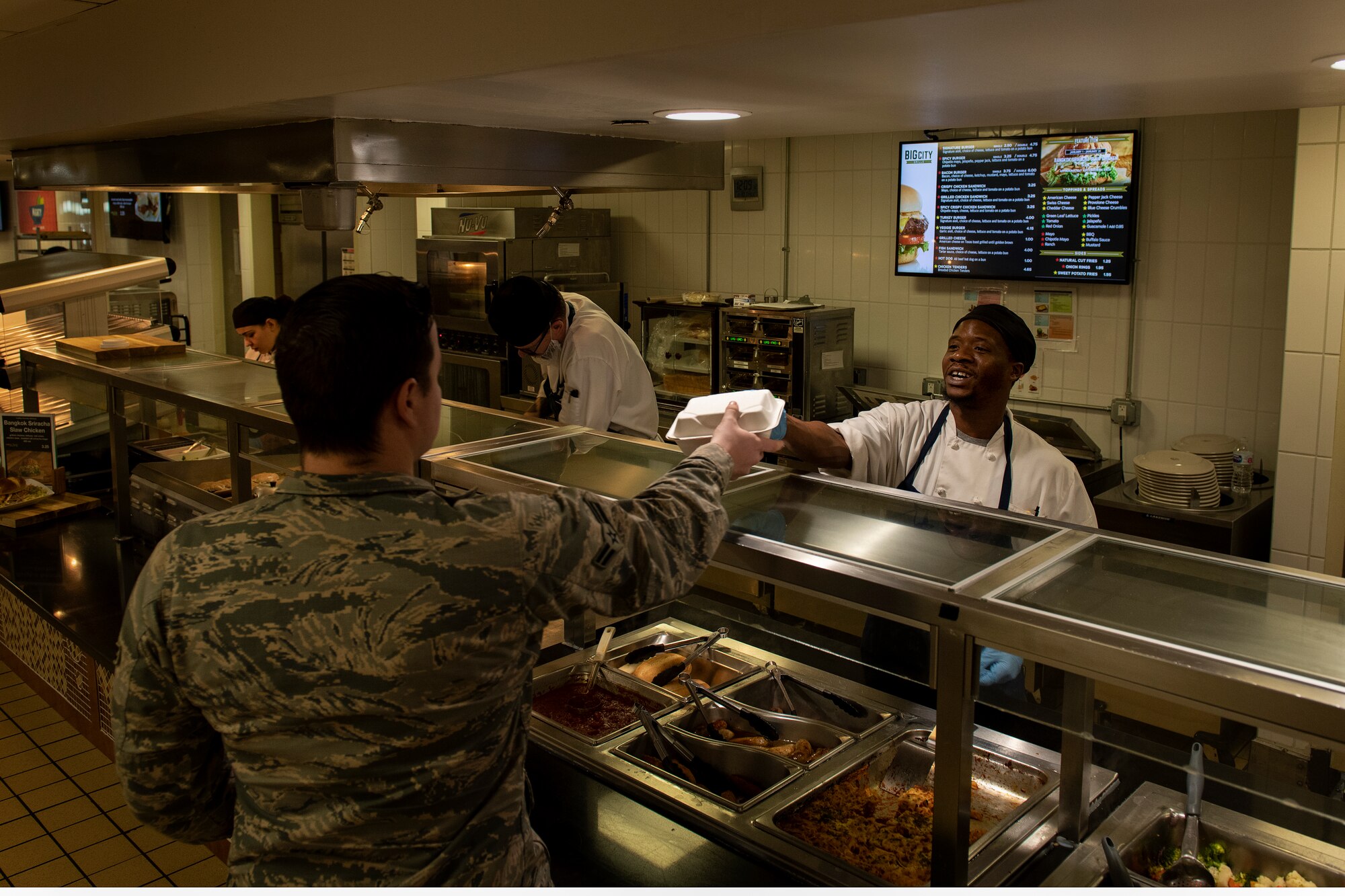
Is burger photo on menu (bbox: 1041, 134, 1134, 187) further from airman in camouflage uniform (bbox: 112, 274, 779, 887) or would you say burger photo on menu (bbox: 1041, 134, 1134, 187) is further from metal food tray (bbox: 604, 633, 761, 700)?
airman in camouflage uniform (bbox: 112, 274, 779, 887)

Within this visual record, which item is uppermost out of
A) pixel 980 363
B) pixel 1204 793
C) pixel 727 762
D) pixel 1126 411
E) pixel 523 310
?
pixel 523 310

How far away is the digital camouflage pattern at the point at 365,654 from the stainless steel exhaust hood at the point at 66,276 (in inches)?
85.6

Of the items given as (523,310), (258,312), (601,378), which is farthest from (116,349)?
(601,378)

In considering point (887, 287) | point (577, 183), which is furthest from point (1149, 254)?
point (577, 183)

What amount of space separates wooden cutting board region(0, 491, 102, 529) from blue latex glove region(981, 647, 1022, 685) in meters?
3.95

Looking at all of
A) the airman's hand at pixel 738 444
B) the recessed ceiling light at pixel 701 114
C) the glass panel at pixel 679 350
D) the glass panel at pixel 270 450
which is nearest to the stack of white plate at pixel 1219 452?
the glass panel at pixel 679 350

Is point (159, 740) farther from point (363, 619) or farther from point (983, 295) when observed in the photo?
point (983, 295)

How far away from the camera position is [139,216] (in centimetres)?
1008

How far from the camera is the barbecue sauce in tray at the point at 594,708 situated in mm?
2314

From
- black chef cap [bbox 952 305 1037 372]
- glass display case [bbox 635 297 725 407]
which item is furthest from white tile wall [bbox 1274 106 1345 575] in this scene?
glass display case [bbox 635 297 725 407]

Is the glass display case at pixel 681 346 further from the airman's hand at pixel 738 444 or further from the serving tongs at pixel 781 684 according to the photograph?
the airman's hand at pixel 738 444

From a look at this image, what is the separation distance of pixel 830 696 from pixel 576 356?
6.90 ft

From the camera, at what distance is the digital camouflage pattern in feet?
4.27

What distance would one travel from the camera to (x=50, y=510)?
4.27m
